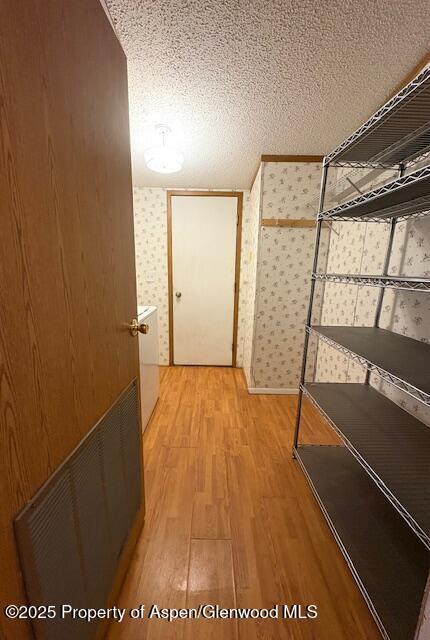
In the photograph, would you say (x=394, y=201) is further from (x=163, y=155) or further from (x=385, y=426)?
(x=163, y=155)

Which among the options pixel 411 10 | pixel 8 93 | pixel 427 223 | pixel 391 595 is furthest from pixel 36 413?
pixel 411 10

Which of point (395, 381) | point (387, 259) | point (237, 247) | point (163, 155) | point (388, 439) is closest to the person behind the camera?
point (395, 381)

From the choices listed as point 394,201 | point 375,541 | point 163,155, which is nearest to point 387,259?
point 394,201

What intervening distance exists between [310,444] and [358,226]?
1.66 metres

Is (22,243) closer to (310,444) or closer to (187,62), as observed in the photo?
(187,62)

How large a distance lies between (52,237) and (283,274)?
2179mm

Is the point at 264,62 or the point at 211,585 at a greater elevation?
the point at 264,62

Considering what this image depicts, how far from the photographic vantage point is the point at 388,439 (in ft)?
3.85

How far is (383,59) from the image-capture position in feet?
3.90

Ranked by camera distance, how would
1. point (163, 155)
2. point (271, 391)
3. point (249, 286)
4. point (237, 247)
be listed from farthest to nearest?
point (237, 247) → point (249, 286) → point (271, 391) → point (163, 155)

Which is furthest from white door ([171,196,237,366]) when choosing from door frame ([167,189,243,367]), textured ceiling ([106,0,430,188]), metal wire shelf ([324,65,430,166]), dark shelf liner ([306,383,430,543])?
dark shelf liner ([306,383,430,543])

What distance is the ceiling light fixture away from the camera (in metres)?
1.77

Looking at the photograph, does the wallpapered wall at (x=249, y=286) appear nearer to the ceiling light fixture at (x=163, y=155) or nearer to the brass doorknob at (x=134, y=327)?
the ceiling light fixture at (x=163, y=155)

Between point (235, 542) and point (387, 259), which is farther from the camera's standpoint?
point (387, 259)
